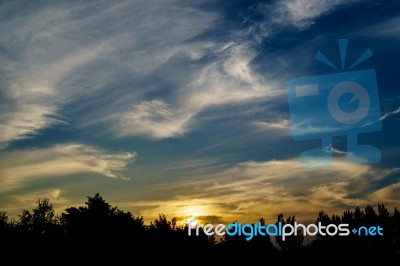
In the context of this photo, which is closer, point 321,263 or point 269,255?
point 321,263

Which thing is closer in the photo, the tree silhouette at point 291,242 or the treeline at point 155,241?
the treeline at point 155,241

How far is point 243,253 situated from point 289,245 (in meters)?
9.54

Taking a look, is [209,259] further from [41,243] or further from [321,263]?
[41,243]

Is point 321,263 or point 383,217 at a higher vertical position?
point 383,217

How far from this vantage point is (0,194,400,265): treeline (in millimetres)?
42219

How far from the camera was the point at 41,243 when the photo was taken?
1656 inches

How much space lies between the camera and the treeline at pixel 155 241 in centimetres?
4222

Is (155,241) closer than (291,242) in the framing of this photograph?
Yes

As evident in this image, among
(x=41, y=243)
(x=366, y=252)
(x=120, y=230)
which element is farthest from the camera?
(x=366, y=252)

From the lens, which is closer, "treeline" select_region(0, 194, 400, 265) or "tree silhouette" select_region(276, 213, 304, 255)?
"treeline" select_region(0, 194, 400, 265)

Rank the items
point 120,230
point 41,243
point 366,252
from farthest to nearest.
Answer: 1. point 366,252
2. point 120,230
3. point 41,243

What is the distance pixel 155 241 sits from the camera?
53.4 m

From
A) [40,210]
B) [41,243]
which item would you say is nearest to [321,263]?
[41,243]

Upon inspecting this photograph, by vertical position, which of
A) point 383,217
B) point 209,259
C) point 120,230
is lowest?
point 209,259
